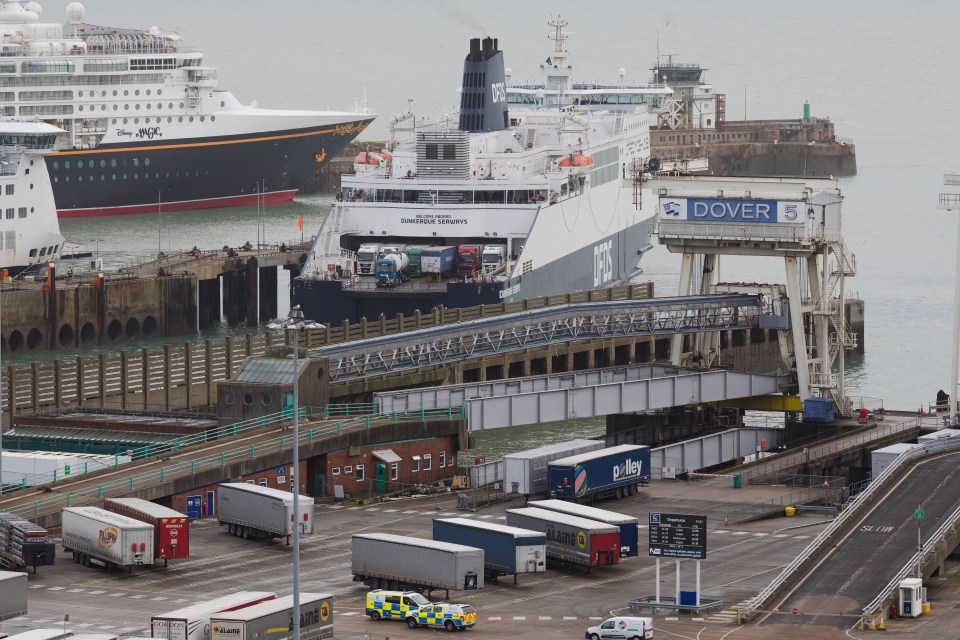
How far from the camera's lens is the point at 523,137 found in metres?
107

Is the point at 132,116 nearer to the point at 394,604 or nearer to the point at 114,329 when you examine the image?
the point at 114,329

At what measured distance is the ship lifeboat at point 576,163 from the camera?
10294cm

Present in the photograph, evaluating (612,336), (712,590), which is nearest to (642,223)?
(612,336)

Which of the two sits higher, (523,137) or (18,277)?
(523,137)

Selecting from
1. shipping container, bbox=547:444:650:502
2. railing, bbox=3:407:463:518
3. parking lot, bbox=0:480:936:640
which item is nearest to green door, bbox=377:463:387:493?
railing, bbox=3:407:463:518

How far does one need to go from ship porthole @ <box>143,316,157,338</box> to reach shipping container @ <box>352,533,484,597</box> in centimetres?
5860

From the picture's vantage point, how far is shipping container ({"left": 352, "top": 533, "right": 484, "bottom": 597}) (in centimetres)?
4669

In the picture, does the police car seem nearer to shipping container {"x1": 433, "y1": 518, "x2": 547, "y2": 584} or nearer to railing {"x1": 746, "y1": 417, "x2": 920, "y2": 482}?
shipping container {"x1": 433, "y1": 518, "x2": 547, "y2": 584}

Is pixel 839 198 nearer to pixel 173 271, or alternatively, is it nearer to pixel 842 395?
pixel 842 395

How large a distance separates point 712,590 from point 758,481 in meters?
14.8

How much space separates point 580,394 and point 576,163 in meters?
38.6

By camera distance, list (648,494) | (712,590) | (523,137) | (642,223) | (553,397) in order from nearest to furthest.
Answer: (712,590) → (648,494) → (553,397) → (523,137) → (642,223)

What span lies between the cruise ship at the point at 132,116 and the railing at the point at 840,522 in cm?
10100

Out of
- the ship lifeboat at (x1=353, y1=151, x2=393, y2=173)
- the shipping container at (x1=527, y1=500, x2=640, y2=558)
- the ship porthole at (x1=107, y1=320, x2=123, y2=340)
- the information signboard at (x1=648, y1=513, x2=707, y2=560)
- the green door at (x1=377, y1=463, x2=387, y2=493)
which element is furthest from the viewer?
the ship porthole at (x1=107, y1=320, x2=123, y2=340)
